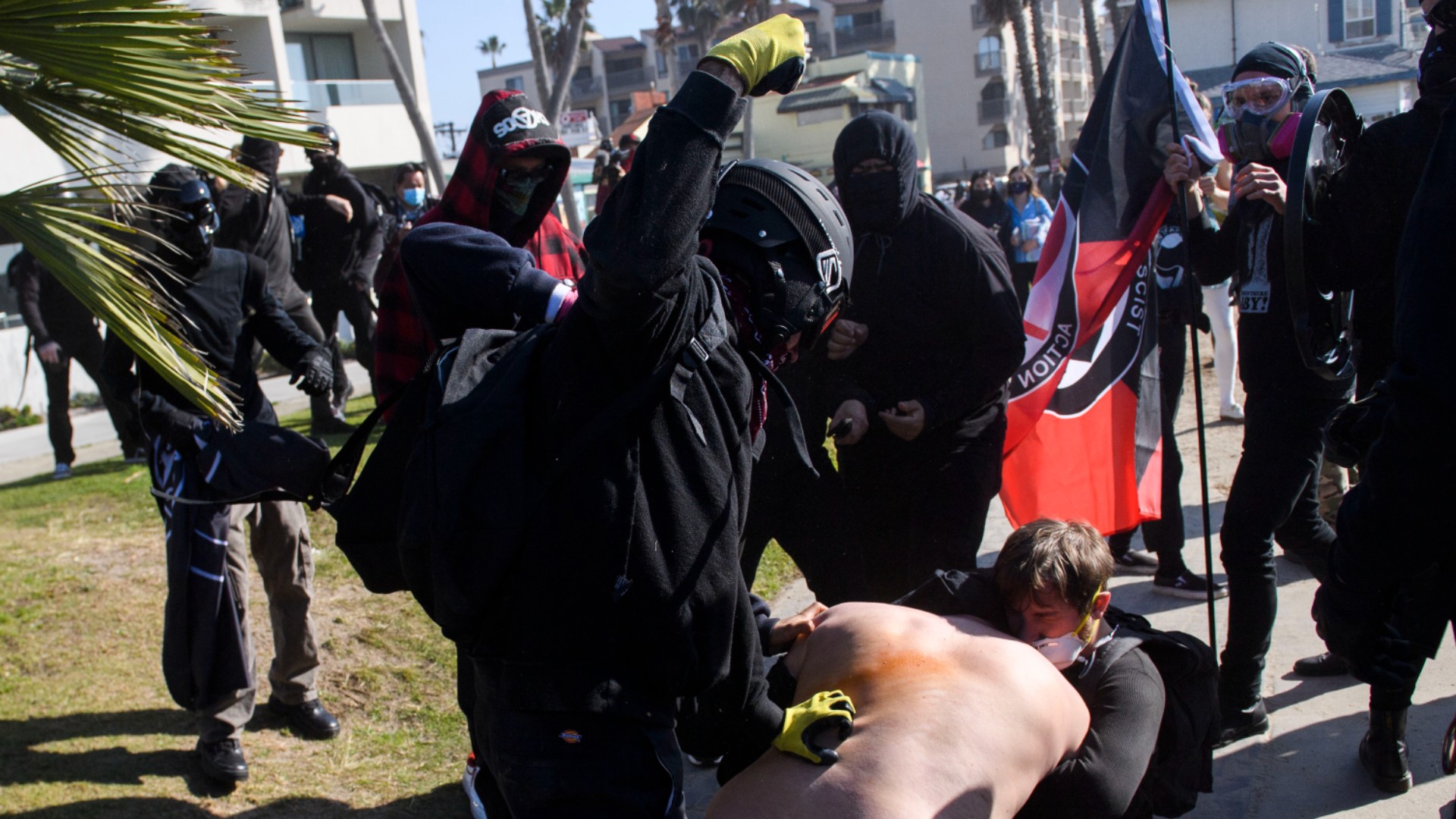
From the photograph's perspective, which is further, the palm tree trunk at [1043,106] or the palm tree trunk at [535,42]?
the palm tree trunk at [1043,106]

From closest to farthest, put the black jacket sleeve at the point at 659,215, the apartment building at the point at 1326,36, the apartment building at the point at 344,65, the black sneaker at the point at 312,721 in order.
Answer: the black jacket sleeve at the point at 659,215 < the black sneaker at the point at 312,721 < the apartment building at the point at 344,65 < the apartment building at the point at 1326,36

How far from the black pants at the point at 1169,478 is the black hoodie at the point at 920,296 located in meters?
1.30

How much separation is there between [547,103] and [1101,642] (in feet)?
49.2

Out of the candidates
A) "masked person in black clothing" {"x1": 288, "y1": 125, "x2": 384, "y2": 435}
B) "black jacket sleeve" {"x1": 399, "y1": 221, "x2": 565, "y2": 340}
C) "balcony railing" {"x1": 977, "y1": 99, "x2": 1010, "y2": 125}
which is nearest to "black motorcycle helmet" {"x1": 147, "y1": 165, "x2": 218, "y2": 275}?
"black jacket sleeve" {"x1": 399, "y1": 221, "x2": 565, "y2": 340}

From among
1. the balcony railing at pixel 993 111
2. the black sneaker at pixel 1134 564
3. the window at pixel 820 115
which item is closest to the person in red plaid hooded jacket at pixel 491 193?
the black sneaker at pixel 1134 564

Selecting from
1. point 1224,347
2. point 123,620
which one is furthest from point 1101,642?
point 1224,347

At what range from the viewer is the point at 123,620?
520cm

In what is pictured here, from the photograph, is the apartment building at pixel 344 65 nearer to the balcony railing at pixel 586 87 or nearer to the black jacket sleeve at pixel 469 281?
the black jacket sleeve at pixel 469 281

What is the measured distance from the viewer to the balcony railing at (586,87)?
83.8 metres

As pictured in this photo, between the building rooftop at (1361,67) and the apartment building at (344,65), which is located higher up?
the apartment building at (344,65)

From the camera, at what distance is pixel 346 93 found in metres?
25.1

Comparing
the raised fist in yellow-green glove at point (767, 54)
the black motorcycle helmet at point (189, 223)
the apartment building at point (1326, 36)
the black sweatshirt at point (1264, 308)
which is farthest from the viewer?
the apartment building at point (1326, 36)

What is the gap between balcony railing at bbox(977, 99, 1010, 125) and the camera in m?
66.2

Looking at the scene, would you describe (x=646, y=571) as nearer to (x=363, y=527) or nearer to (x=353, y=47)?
(x=363, y=527)
